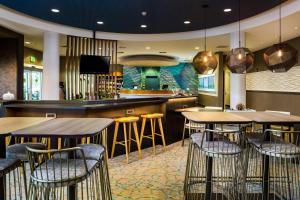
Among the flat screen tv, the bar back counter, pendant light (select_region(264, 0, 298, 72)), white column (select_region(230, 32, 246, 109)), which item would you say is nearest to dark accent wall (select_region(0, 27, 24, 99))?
the flat screen tv

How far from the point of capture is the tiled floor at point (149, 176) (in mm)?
3092

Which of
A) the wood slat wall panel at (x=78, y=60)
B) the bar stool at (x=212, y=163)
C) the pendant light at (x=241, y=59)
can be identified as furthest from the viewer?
the wood slat wall panel at (x=78, y=60)

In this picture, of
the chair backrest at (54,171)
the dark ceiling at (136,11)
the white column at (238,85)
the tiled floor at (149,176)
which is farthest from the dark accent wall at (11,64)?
the white column at (238,85)

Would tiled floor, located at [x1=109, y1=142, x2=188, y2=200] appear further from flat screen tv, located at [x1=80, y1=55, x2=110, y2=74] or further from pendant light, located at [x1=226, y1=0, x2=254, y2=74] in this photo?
flat screen tv, located at [x1=80, y1=55, x2=110, y2=74]

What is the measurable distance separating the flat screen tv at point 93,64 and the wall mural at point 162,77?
29.8 ft

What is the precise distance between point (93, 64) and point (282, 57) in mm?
4824

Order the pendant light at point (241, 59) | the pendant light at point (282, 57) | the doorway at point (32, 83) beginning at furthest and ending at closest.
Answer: the doorway at point (32, 83)
the pendant light at point (241, 59)
the pendant light at point (282, 57)

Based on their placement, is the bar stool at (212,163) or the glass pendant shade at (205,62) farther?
the glass pendant shade at (205,62)

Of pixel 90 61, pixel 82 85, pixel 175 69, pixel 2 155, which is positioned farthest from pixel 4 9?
pixel 175 69

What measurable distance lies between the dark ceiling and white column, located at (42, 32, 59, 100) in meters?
0.64

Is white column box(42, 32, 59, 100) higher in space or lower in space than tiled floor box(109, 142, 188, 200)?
higher

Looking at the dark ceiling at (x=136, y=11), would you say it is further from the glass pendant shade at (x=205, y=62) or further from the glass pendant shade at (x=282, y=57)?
the glass pendant shade at (x=282, y=57)

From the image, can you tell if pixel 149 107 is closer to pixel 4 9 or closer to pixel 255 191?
pixel 255 191

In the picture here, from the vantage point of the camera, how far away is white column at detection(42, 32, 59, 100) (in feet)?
21.3
